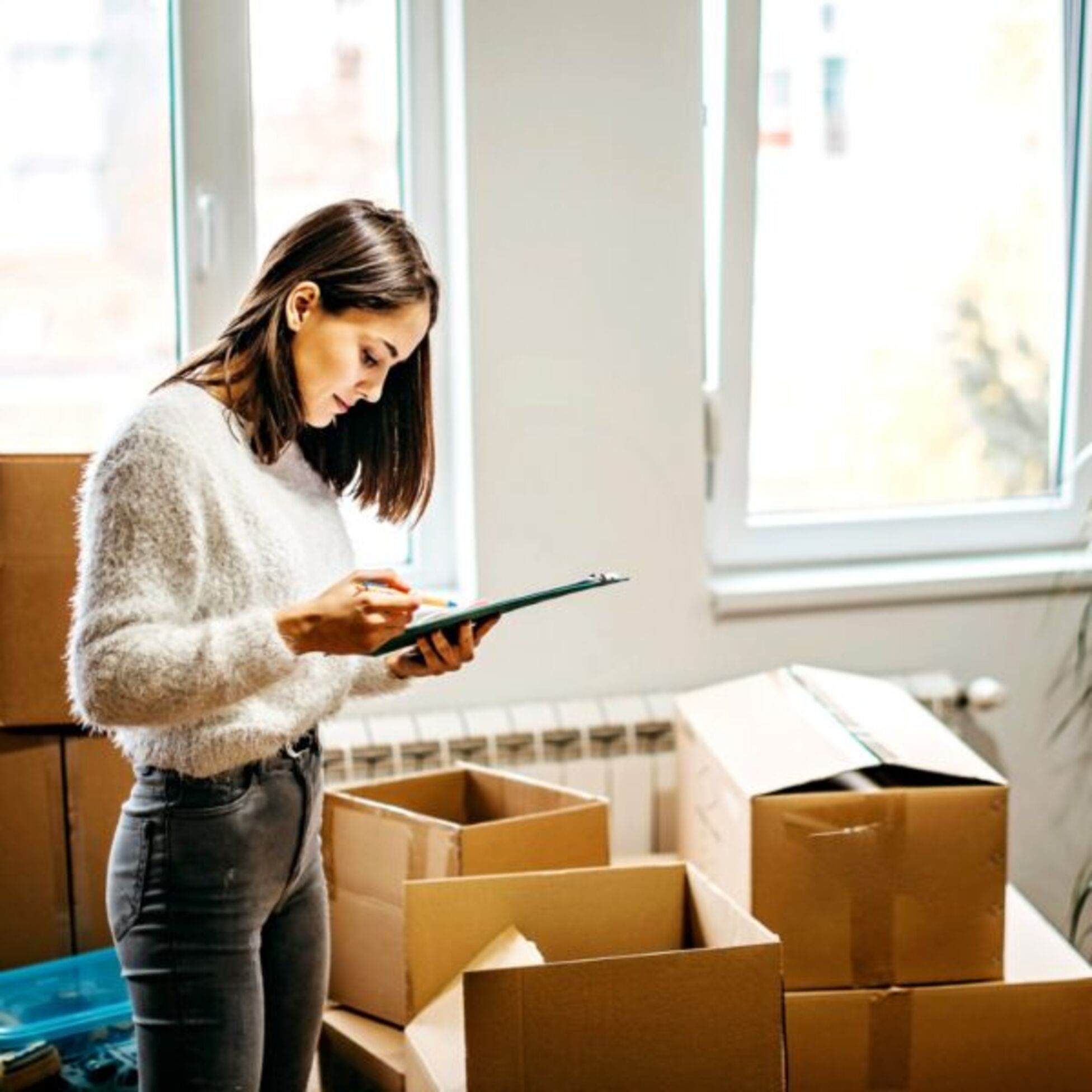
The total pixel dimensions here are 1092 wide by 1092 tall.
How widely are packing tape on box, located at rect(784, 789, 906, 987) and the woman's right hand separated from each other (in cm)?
86

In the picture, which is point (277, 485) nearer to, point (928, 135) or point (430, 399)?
point (430, 399)

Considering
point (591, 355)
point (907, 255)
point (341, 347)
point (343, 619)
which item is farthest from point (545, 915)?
point (907, 255)

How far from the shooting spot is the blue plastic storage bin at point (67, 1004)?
221 cm

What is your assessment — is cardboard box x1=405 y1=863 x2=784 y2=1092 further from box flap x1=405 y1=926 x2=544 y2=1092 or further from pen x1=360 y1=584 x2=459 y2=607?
pen x1=360 y1=584 x2=459 y2=607

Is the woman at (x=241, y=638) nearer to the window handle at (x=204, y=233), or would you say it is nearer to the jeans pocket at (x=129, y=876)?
the jeans pocket at (x=129, y=876)

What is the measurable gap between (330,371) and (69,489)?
0.78m

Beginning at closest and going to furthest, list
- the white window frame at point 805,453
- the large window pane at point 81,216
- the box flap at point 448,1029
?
the box flap at point 448,1029
the large window pane at point 81,216
the white window frame at point 805,453

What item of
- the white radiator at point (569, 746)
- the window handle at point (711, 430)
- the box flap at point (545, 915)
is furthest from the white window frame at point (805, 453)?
the box flap at point (545, 915)

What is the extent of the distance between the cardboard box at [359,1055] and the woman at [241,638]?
475 mm

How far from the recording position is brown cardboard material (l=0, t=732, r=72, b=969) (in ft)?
7.70

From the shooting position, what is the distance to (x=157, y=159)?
8.84 ft

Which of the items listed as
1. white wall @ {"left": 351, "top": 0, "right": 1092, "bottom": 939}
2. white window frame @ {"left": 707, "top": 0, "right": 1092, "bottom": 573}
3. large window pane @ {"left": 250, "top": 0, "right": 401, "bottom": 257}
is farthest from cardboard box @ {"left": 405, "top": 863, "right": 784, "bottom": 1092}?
large window pane @ {"left": 250, "top": 0, "right": 401, "bottom": 257}

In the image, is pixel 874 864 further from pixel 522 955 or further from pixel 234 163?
pixel 234 163

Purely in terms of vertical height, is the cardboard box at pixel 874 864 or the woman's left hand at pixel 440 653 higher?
the woman's left hand at pixel 440 653
